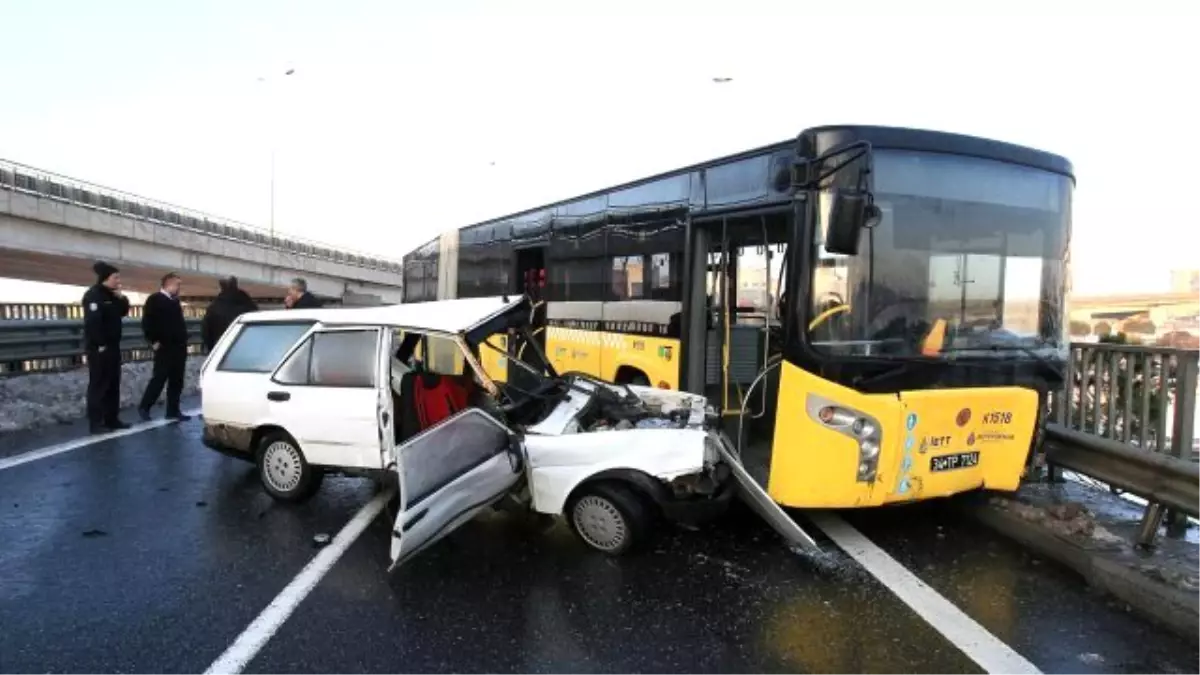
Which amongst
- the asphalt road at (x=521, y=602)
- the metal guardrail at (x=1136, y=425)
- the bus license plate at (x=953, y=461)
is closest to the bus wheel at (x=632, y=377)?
the asphalt road at (x=521, y=602)

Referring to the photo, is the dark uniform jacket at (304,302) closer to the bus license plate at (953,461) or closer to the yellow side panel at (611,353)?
the yellow side panel at (611,353)

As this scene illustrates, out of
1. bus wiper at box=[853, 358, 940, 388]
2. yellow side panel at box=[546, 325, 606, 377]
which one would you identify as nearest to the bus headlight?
bus wiper at box=[853, 358, 940, 388]

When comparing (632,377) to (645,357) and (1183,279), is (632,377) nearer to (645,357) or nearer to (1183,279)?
(645,357)

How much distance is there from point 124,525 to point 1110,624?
6.50 m

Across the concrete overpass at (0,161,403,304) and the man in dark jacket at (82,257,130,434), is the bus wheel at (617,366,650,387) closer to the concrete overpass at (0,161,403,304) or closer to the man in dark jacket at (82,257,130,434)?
the man in dark jacket at (82,257,130,434)

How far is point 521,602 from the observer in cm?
436

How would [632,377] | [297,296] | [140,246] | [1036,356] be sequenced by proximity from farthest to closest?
[140,246] → [297,296] → [632,377] → [1036,356]

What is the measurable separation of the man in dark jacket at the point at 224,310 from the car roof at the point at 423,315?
4.58 meters

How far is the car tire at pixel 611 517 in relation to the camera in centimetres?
502

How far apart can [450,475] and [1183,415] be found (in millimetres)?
5303

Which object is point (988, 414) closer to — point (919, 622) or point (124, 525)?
point (919, 622)

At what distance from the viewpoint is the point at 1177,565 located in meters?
4.50

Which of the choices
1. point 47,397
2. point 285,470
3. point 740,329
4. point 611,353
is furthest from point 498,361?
point 47,397

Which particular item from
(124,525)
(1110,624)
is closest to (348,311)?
(124,525)
